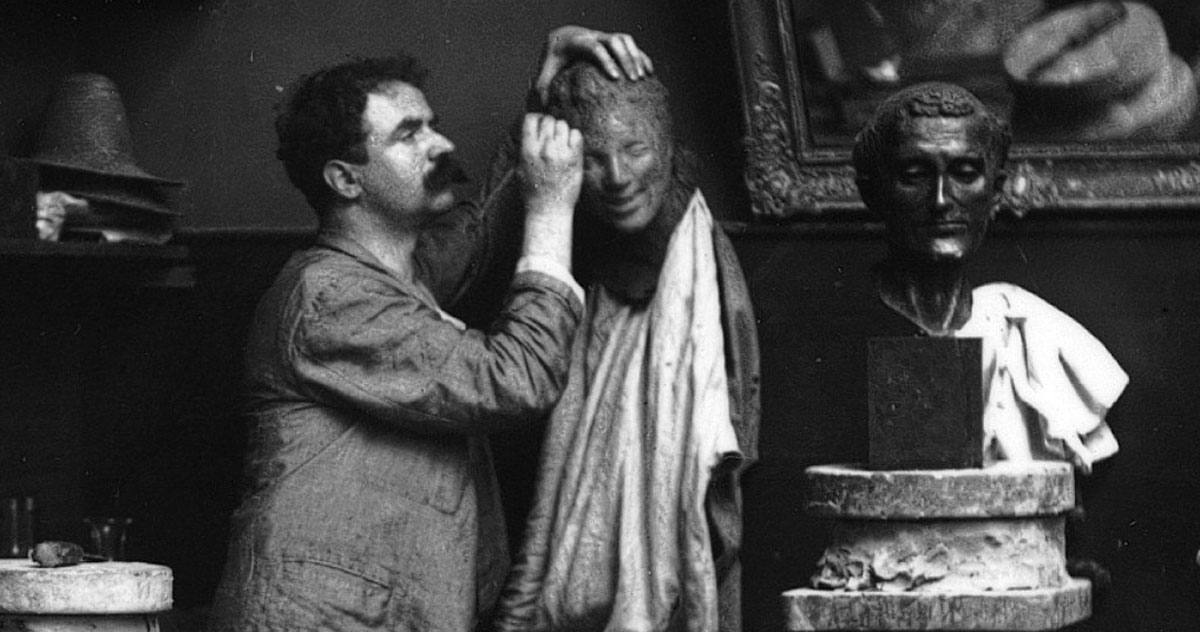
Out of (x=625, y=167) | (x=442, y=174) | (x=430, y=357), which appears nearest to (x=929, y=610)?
(x=430, y=357)

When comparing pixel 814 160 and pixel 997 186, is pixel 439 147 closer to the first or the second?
pixel 814 160

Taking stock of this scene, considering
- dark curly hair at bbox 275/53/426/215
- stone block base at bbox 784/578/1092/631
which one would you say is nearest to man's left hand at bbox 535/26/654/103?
dark curly hair at bbox 275/53/426/215

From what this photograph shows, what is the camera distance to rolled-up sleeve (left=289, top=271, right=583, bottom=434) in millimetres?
4973

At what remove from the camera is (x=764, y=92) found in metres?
5.69

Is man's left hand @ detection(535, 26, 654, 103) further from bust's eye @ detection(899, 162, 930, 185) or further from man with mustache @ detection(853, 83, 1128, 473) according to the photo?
bust's eye @ detection(899, 162, 930, 185)

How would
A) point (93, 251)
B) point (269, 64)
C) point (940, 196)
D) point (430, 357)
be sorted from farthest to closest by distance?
point (269, 64), point (93, 251), point (430, 357), point (940, 196)

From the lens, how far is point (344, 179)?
205 inches

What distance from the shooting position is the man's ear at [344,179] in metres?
5.20

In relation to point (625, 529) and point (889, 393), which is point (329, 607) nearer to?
point (625, 529)

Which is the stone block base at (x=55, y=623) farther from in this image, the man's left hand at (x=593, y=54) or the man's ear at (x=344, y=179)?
the man's left hand at (x=593, y=54)

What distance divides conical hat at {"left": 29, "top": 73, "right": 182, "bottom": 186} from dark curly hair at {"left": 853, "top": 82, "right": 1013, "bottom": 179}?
1514 millimetres

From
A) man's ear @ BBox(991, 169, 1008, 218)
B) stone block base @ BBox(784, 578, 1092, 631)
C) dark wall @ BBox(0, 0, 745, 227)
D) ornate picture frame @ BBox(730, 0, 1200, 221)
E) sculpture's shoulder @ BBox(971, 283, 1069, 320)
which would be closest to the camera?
stone block base @ BBox(784, 578, 1092, 631)

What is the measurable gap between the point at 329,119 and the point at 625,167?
54 cm

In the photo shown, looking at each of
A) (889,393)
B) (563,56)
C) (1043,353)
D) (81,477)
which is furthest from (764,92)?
(81,477)
